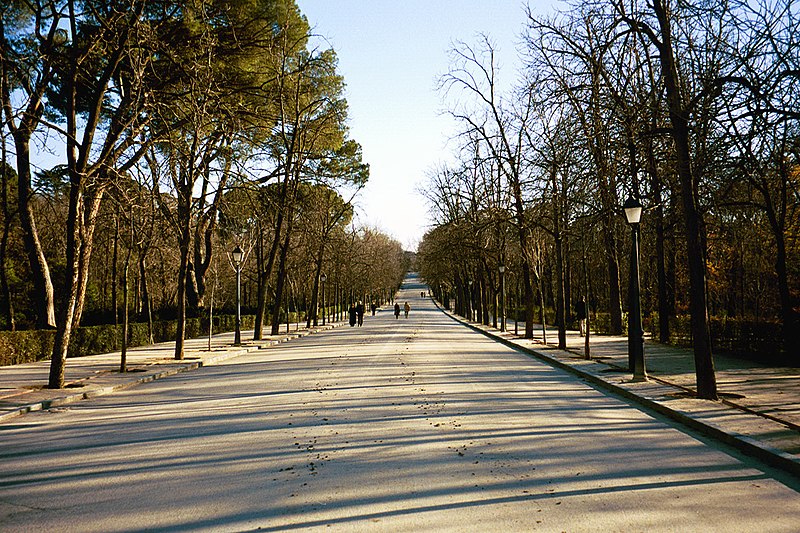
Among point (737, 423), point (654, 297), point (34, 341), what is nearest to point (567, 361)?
point (737, 423)

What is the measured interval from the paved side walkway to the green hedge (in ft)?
54.6

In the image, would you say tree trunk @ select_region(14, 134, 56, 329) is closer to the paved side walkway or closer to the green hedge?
the green hedge

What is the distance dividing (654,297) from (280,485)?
4201 centimetres

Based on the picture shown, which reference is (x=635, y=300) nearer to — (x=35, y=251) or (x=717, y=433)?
(x=717, y=433)

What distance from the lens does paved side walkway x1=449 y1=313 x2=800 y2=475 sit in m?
8.59

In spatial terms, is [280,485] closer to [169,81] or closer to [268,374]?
[268,374]

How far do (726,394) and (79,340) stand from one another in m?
22.3

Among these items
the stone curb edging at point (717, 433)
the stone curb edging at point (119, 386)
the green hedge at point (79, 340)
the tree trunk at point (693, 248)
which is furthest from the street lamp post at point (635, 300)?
the green hedge at point (79, 340)

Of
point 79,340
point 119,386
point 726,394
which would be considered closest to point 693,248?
point 726,394

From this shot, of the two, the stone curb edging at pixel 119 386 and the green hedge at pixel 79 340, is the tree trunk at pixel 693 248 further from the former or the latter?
the green hedge at pixel 79 340

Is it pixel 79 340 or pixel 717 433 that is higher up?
pixel 79 340

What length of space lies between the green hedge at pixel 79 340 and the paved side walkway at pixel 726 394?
54.6ft

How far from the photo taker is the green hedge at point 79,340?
898 inches

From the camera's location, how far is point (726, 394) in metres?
12.7
